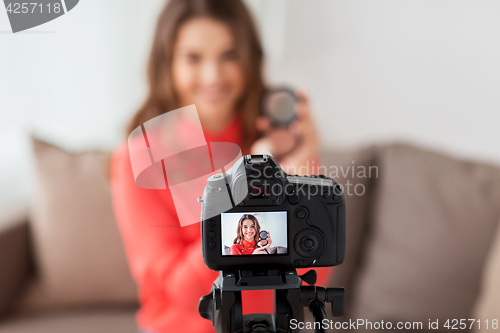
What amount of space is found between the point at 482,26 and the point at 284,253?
1.03 metres

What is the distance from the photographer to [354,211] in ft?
2.89

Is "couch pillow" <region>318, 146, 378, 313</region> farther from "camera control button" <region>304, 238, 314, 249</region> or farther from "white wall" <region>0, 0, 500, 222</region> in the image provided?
"camera control button" <region>304, 238, 314, 249</region>

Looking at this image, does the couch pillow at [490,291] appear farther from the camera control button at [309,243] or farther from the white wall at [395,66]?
the camera control button at [309,243]

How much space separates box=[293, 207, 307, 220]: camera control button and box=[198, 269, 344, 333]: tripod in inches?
1.8

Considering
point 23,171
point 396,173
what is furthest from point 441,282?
point 23,171

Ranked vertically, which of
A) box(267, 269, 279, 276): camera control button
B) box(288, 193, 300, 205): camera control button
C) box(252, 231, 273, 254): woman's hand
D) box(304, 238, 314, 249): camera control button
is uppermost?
box(288, 193, 300, 205): camera control button

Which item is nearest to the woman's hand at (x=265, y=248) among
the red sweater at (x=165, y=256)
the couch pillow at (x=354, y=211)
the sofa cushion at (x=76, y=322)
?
the red sweater at (x=165, y=256)

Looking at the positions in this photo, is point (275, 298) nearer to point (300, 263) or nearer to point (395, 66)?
point (300, 263)

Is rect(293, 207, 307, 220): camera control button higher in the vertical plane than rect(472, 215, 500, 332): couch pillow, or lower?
higher

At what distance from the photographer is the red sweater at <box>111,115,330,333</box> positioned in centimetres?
42

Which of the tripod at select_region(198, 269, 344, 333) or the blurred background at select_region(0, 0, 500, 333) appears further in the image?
the blurred background at select_region(0, 0, 500, 333)

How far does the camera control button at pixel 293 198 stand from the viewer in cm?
28

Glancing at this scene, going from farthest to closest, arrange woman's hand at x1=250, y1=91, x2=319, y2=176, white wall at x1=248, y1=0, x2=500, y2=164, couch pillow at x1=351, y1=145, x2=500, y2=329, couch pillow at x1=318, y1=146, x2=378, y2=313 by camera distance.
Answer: white wall at x1=248, y1=0, x2=500, y2=164, couch pillow at x1=318, y1=146, x2=378, y2=313, couch pillow at x1=351, y1=145, x2=500, y2=329, woman's hand at x1=250, y1=91, x2=319, y2=176

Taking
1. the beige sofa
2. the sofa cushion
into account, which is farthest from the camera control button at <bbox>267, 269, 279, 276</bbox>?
the sofa cushion
